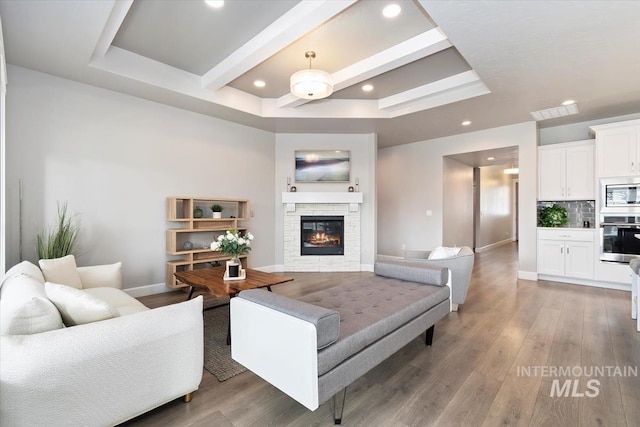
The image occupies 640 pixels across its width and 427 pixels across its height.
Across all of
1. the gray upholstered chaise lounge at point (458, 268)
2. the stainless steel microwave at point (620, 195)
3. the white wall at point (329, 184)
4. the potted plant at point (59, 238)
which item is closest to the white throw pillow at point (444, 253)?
the gray upholstered chaise lounge at point (458, 268)

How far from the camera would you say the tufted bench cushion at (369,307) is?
5.36 ft

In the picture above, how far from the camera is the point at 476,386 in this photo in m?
1.99

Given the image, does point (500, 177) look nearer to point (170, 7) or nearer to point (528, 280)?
point (528, 280)

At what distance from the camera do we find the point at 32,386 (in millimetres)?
1266

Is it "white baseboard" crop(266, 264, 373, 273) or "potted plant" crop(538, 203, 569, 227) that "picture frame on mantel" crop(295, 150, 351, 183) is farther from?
"potted plant" crop(538, 203, 569, 227)

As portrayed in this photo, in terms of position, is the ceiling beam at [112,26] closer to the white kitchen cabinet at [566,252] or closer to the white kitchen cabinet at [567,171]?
the white kitchen cabinet at [567,171]

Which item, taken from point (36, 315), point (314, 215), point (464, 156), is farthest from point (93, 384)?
point (464, 156)

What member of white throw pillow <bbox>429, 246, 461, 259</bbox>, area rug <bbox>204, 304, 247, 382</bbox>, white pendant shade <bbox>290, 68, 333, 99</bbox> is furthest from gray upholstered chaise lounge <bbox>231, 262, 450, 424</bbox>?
white pendant shade <bbox>290, 68, 333, 99</bbox>

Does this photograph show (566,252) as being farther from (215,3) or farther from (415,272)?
(215,3)

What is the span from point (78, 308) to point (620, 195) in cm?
640

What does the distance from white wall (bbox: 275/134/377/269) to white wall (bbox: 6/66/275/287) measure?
0.99 meters

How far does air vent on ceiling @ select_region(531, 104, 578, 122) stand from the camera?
4348 millimetres

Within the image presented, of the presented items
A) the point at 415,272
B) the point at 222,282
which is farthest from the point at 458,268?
the point at 222,282

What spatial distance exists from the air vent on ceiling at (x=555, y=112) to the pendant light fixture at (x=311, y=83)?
3524 millimetres
